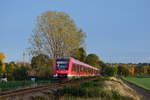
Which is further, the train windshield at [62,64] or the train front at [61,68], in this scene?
the train windshield at [62,64]

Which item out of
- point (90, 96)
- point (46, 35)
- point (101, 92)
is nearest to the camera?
point (90, 96)

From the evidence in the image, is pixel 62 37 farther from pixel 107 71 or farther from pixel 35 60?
pixel 107 71

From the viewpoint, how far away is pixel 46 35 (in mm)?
52500

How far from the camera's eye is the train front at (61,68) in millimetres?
38812

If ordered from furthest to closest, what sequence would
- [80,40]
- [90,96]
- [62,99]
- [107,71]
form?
[107,71]
[80,40]
[90,96]
[62,99]

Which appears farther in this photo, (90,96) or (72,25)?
(72,25)

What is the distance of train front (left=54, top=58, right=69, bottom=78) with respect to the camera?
38812 millimetres

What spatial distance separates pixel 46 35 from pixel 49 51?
2898 mm

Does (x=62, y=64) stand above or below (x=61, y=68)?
above

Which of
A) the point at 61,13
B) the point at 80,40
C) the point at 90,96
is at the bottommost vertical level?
the point at 90,96

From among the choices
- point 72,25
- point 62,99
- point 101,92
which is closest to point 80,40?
point 72,25

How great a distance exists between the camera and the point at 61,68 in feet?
129

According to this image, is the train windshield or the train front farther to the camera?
the train windshield

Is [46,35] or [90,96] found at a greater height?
[46,35]
